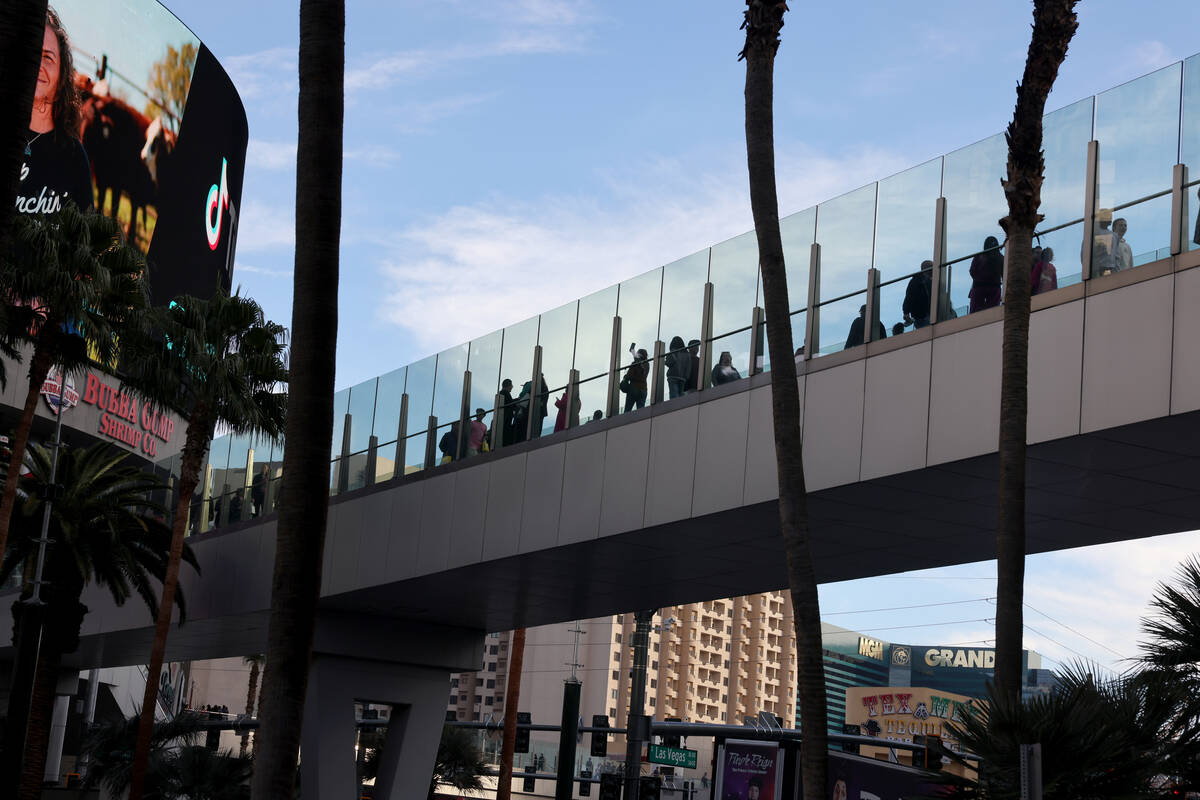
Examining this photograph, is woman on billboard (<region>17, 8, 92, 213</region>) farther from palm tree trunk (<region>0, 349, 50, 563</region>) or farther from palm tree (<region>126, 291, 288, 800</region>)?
palm tree trunk (<region>0, 349, 50, 563</region>)

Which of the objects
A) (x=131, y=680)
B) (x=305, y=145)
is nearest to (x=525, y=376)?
(x=305, y=145)

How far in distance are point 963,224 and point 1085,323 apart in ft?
9.38

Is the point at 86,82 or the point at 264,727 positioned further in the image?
the point at 86,82

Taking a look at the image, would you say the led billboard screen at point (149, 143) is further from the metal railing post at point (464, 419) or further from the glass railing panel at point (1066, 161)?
the glass railing panel at point (1066, 161)

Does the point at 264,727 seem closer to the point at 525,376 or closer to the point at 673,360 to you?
the point at 673,360

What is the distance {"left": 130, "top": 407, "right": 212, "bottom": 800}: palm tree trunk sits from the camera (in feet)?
91.8

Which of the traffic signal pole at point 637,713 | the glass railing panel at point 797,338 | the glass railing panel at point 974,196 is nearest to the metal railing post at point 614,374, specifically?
the glass railing panel at point 797,338

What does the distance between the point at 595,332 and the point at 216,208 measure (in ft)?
133

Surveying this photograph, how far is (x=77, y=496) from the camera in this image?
31312 mm

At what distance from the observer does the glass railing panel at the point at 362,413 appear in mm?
30859

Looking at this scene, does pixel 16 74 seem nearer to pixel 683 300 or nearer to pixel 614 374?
pixel 683 300

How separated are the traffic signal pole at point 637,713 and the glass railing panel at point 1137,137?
18612 mm

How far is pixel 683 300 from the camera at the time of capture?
2222 cm

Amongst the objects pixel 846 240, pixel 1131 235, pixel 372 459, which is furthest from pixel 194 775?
pixel 1131 235
